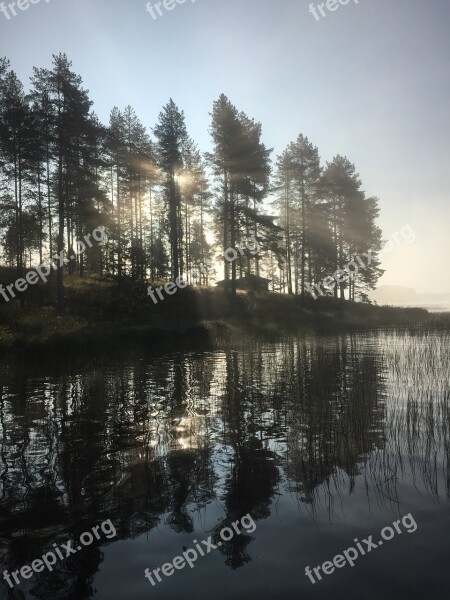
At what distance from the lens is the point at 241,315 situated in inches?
1318

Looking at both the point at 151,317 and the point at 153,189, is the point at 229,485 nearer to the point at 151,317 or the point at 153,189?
the point at 151,317

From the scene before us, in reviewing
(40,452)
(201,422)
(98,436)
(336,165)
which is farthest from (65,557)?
(336,165)

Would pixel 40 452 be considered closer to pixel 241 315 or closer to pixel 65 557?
pixel 65 557

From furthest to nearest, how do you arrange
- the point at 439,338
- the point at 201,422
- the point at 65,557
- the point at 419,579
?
the point at 439,338 → the point at 201,422 → the point at 65,557 → the point at 419,579

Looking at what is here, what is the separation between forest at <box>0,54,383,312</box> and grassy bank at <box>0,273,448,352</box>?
6.37ft

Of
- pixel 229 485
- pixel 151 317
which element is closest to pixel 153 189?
pixel 151 317

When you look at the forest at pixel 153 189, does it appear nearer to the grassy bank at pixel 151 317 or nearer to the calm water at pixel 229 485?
the grassy bank at pixel 151 317

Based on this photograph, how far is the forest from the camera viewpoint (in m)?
Answer: 28.6

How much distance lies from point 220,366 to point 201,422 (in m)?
7.61

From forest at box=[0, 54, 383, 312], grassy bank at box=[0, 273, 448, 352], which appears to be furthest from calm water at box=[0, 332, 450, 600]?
forest at box=[0, 54, 383, 312]

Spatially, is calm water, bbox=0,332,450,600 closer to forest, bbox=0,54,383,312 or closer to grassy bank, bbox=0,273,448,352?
grassy bank, bbox=0,273,448,352

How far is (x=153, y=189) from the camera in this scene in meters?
50.5

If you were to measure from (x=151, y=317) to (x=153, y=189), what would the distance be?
26011 millimetres

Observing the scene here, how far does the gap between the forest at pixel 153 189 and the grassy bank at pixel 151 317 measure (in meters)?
1.94
